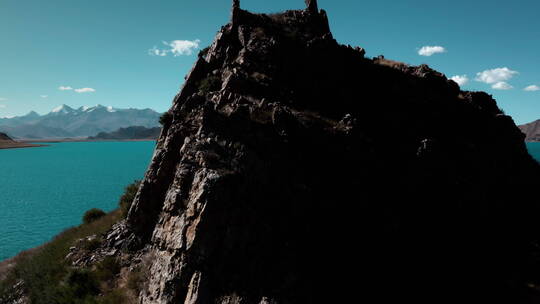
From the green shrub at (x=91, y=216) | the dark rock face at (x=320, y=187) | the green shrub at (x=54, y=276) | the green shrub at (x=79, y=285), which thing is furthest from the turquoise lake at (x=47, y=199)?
the dark rock face at (x=320, y=187)

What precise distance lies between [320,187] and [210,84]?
1243 centimetres

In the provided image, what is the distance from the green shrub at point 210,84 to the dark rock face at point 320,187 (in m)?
0.18

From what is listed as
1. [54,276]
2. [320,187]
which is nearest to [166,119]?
[320,187]

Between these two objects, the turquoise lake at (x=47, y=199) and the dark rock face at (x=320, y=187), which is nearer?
the dark rock face at (x=320, y=187)

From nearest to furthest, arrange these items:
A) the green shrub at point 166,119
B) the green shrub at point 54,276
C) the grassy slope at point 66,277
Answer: the grassy slope at point 66,277 → the green shrub at point 54,276 → the green shrub at point 166,119

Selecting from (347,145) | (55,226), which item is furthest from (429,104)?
(55,226)

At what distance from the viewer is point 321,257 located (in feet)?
60.6

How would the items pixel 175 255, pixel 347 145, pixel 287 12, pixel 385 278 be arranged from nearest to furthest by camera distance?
pixel 175 255 < pixel 385 278 < pixel 347 145 < pixel 287 12

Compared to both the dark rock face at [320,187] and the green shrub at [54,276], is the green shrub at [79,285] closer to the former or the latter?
the green shrub at [54,276]

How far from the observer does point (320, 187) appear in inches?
820

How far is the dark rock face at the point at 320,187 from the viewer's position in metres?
17.4

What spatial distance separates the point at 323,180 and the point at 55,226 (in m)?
62.0

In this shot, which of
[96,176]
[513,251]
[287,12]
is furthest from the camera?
[96,176]

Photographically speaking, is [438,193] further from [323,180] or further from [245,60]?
[245,60]
